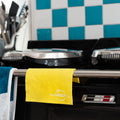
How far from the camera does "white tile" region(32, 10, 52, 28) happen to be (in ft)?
4.10

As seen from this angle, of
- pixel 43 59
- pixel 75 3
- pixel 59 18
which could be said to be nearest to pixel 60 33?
pixel 59 18

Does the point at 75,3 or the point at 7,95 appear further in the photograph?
the point at 75,3

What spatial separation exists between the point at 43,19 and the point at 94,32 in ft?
1.14

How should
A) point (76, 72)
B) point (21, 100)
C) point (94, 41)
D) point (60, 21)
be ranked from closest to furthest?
point (76, 72) → point (21, 100) → point (94, 41) → point (60, 21)

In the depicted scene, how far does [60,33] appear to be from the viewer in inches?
48.4

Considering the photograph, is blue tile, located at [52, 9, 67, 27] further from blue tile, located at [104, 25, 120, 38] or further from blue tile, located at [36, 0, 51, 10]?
blue tile, located at [104, 25, 120, 38]

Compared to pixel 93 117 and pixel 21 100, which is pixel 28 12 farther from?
pixel 93 117

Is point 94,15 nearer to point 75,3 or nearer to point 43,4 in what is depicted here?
point 75,3

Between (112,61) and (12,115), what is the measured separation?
1.39 feet

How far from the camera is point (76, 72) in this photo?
645mm

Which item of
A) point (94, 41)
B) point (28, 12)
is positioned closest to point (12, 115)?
point (94, 41)

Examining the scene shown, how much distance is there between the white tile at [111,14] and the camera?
1.14m

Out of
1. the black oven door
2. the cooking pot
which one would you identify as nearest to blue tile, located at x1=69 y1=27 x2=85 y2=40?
the cooking pot

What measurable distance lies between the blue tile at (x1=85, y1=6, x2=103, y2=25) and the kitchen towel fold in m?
0.65
